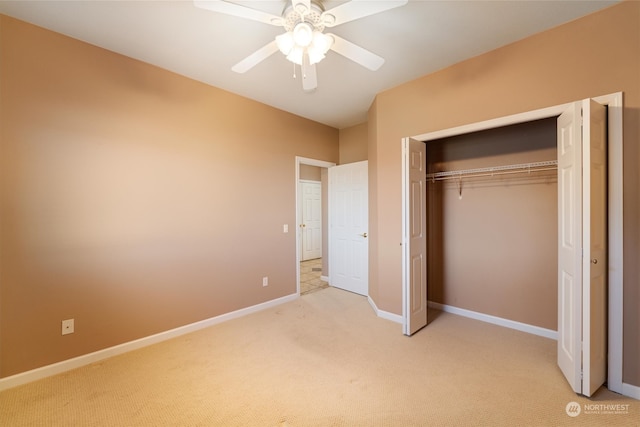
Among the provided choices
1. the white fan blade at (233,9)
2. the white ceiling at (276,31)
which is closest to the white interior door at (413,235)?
the white ceiling at (276,31)

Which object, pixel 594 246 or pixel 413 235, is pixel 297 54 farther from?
pixel 594 246

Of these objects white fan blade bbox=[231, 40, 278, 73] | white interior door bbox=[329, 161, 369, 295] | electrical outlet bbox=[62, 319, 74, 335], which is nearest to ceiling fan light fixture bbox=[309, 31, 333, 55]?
white fan blade bbox=[231, 40, 278, 73]

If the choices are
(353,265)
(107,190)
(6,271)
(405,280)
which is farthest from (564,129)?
(6,271)

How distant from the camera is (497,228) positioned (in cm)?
314

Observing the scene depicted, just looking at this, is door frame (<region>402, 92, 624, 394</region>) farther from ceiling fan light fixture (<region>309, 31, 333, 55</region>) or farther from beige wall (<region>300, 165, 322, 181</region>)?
beige wall (<region>300, 165, 322, 181</region>)

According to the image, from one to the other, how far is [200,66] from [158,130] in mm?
794

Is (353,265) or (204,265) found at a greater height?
(204,265)

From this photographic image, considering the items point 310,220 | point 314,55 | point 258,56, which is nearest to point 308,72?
point 314,55

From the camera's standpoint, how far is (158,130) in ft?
9.20

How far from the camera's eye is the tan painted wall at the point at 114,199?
211 centimetres

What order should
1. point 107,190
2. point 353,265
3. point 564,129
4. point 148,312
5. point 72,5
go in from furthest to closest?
point 353,265 < point 148,312 < point 107,190 < point 564,129 < point 72,5

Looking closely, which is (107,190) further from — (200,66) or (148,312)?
(200,66)

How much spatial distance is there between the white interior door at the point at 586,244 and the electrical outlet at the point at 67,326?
4014 millimetres

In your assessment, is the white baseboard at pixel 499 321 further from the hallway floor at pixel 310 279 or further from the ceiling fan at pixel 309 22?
the ceiling fan at pixel 309 22
